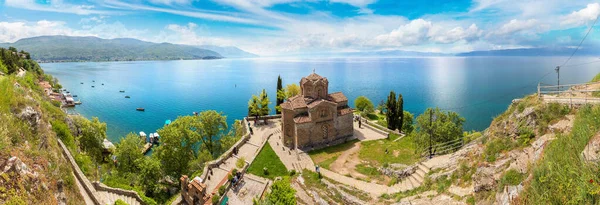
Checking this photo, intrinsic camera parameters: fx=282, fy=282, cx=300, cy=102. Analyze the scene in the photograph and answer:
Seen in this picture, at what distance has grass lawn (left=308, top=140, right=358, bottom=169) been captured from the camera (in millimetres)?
27197

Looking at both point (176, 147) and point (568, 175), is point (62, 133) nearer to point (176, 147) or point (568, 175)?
point (176, 147)

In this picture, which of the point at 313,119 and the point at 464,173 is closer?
the point at 464,173

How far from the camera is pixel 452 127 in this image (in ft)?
80.1

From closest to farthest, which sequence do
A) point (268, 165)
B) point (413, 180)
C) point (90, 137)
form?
1. point (413, 180)
2. point (268, 165)
3. point (90, 137)

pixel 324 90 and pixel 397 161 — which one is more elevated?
pixel 324 90

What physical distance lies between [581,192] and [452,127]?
18693 mm

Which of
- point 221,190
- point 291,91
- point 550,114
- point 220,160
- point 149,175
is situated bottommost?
point 149,175

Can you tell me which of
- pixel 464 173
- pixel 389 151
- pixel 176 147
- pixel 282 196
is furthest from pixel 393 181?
pixel 176 147

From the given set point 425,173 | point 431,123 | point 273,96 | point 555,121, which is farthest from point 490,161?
point 273,96

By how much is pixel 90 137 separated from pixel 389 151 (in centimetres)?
3062

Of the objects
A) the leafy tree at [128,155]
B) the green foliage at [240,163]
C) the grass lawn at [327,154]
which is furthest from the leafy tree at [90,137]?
the grass lawn at [327,154]

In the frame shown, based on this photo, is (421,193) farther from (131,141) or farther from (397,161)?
(131,141)

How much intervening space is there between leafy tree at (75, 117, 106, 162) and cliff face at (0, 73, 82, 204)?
1815 centimetres

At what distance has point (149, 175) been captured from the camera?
25.5 m
